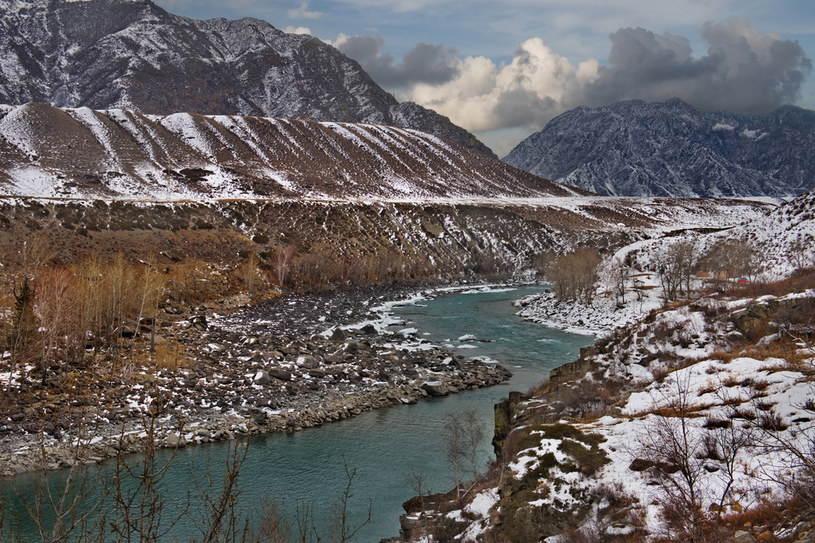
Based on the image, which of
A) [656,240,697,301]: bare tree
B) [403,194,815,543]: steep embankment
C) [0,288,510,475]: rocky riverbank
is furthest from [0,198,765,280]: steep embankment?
[403,194,815,543]: steep embankment

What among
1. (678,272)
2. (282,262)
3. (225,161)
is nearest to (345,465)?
(678,272)

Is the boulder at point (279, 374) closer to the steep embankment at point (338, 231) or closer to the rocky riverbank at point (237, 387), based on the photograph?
the rocky riverbank at point (237, 387)

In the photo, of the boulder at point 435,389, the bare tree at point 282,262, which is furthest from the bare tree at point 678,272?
the bare tree at point 282,262

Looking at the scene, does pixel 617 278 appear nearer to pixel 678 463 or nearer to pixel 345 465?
pixel 345 465

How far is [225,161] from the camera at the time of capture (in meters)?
138

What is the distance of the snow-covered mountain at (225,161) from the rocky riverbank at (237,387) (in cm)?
6510

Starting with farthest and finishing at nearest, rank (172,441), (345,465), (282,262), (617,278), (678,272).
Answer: (282,262)
(617,278)
(678,272)
(172,441)
(345,465)

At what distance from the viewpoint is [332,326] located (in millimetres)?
49656

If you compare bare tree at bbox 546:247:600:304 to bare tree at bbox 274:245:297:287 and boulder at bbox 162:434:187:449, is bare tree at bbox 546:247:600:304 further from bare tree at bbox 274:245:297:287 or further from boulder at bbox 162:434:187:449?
boulder at bbox 162:434:187:449

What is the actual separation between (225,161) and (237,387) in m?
118

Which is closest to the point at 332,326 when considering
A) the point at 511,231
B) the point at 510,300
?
the point at 510,300

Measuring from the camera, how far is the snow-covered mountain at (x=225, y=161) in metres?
105

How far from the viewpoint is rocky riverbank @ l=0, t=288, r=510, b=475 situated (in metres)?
23.3

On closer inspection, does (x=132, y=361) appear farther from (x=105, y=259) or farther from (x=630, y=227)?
(x=630, y=227)
